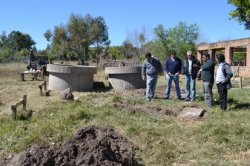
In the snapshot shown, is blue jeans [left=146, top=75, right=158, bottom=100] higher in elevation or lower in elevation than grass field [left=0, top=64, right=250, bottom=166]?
higher

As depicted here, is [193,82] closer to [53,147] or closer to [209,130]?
[209,130]

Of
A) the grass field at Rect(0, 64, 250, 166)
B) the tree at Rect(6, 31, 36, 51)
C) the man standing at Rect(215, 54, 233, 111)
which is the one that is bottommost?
the grass field at Rect(0, 64, 250, 166)

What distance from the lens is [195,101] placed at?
44.4ft

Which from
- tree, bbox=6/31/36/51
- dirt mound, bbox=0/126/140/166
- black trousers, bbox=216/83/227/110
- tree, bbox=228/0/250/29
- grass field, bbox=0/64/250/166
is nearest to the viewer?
dirt mound, bbox=0/126/140/166

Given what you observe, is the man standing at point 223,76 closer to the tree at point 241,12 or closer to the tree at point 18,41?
the tree at point 241,12

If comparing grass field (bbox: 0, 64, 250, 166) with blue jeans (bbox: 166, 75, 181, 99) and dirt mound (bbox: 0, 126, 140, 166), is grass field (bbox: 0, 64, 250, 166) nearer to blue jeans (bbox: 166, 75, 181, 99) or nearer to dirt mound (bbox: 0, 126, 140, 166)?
dirt mound (bbox: 0, 126, 140, 166)

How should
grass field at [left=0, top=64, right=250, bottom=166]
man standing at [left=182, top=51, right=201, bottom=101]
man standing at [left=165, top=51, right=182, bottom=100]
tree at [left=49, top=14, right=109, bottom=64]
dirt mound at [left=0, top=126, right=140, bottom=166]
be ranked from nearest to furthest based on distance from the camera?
1. dirt mound at [left=0, top=126, right=140, bottom=166]
2. grass field at [left=0, top=64, right=250, bottom=166]
3. man standing at [left=182, top=51, right=201, bottom=101]
4. man standing at [left=165, top=51, right=182, bottom=100]
5. tree at [left=49, top=14, right=109, bottom=64]

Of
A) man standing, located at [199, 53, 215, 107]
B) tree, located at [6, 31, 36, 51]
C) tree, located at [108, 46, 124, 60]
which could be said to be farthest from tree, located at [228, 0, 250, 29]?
tree, located at [6, 31, 36, 51]

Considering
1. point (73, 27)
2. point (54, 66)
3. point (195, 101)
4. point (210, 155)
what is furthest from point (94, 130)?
point (73, 27)

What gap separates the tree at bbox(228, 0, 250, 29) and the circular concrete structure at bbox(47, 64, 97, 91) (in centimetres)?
1307

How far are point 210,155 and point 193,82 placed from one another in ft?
22.7

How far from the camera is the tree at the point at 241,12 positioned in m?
26.7

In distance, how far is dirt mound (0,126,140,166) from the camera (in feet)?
17.3

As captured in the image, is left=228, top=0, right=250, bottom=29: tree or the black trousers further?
left=228, top=0, right=250, bottom=29: tree
